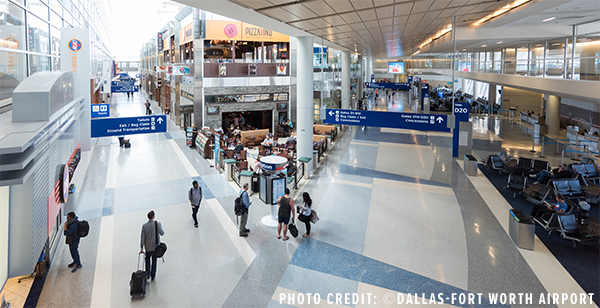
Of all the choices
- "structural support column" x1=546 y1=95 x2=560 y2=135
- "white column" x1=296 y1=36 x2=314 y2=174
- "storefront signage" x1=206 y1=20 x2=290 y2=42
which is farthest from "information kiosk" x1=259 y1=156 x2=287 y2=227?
"structural support column" x1=546 y1=95 x2=560 y2=135

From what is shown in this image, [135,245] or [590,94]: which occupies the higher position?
[590,94]

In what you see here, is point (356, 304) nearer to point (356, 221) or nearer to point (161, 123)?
point (356, 221)

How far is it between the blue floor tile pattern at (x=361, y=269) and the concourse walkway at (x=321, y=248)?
0.9 inches

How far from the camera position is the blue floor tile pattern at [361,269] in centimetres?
623

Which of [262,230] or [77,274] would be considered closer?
[77,274]

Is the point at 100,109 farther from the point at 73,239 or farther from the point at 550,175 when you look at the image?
the point at 550,175

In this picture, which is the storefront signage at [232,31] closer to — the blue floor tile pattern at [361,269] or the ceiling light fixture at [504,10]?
the ceiling light fixture at [504,10]

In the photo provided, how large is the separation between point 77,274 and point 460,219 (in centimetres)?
928

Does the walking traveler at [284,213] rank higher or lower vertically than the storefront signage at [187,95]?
lower

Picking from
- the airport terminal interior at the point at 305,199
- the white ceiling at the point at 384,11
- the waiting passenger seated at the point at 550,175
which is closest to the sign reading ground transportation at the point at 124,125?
the airport terminal interior at the point at 305,199

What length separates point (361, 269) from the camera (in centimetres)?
687

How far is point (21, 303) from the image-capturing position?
227 inches

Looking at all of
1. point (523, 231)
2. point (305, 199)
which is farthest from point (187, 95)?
point (523, 231)

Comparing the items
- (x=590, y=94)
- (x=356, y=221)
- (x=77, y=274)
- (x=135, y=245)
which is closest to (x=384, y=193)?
(x=356, y=221)
